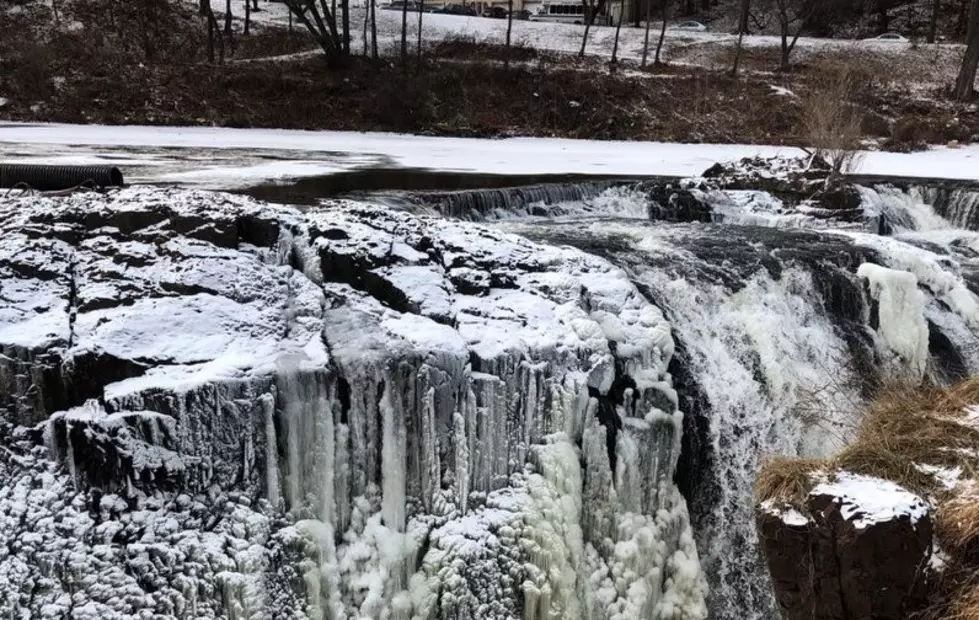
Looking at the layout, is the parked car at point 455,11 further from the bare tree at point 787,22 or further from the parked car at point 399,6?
the bare tree at point 787,22

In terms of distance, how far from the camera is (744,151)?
795 inches

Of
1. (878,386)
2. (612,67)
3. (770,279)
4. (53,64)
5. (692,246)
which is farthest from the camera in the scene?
(612,67)

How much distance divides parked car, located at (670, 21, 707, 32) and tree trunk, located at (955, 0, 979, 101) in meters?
15.1

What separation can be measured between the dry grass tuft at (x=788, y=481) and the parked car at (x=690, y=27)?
37476 mm

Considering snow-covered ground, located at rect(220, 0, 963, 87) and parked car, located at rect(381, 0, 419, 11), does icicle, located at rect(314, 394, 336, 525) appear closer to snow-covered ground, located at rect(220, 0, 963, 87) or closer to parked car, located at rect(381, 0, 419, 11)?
snow-covered ground, located at rect(220, 0, 963, 87)

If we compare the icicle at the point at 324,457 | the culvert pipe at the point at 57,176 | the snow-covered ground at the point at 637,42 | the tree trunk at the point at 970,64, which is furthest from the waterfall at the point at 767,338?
the snow-covered ground at the point at 637,42

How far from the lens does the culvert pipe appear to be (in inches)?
294

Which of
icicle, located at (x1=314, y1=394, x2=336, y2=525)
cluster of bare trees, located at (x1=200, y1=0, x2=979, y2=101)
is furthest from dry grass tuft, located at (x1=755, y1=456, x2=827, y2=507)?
cluster of bare trees, located at (x1=200, y1=0, x2=979, y2=101)

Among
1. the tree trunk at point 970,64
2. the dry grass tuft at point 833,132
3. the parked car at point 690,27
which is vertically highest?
the parked car at point 690,27

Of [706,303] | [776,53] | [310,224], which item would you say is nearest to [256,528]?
[310,224]

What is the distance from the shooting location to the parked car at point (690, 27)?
3944cm

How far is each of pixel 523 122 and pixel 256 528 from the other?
2120 centimetres

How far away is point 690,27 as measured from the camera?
132 feet

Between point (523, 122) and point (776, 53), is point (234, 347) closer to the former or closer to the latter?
point (523, 122)
